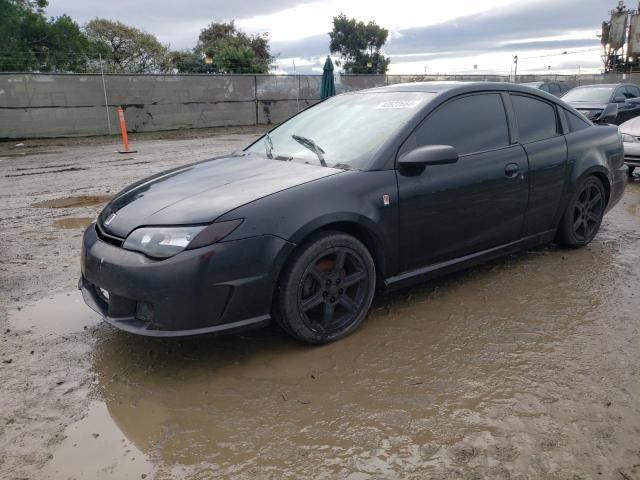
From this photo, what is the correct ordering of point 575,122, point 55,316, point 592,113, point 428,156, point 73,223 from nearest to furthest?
point 428,156, point 55,316, point 575,122, point 73,223, point 592,113

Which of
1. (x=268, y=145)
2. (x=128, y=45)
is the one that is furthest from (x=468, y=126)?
(x=128, y=45)

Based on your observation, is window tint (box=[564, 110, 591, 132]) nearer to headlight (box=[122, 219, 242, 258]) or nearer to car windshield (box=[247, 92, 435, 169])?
car windshield (box=[247, 92, 435, 169])

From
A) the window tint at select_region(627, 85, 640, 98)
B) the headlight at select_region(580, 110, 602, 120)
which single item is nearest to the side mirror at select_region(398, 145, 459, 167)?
the headlight at select_region(580, 110, 602, 120)

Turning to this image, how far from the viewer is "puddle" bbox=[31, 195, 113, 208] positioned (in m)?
7.16

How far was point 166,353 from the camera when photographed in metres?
3.17

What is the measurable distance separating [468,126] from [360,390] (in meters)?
2.18

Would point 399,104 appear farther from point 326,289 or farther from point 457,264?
point 326,289

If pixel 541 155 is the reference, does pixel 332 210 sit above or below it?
below

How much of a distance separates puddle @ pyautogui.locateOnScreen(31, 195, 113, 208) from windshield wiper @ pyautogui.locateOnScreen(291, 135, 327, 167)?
4308 mm

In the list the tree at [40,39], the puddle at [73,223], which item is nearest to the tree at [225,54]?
the tree at [40,39]

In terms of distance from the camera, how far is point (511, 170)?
13.1ft

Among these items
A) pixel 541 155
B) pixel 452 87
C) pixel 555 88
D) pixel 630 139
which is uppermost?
pixel 555 88

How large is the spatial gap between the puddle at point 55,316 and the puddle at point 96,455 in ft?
3.80

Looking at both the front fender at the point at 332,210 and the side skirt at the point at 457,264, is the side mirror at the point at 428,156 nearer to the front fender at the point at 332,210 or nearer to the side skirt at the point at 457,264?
the front fender at the point at 332,210
